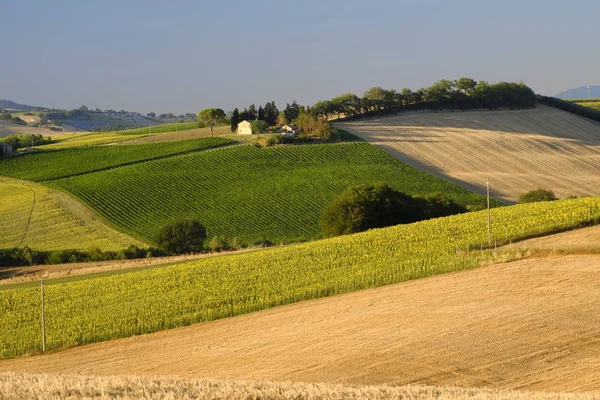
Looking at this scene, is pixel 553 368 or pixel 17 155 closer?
pixel 553 368

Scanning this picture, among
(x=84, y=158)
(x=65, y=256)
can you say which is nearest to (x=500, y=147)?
(x=84, y=158)

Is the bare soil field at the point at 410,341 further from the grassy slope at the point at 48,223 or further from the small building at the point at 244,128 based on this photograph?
the small building at the point at 244,128

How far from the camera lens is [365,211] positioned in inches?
2347

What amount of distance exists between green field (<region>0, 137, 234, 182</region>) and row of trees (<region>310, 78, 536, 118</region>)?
2337 cm

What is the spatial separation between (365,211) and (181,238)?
12343mm

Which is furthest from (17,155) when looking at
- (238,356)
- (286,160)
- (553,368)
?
(553,368)

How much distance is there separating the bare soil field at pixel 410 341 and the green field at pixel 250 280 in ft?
4.51

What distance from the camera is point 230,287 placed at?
125ft

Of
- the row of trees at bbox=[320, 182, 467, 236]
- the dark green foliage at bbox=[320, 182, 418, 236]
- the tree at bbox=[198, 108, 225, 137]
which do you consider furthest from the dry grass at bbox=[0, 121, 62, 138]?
the dark green foliage at bbox=[320, 182, 418, 236]

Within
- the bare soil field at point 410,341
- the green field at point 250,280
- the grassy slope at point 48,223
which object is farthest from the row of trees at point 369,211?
the bare soil field at point 410,341

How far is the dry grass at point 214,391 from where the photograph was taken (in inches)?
653

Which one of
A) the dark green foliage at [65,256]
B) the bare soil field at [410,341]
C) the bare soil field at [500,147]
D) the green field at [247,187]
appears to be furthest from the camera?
the bare soil field at [500,147]

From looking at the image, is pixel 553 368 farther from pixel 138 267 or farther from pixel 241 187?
pixel 241 187

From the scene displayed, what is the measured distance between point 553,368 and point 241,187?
56911 mm
